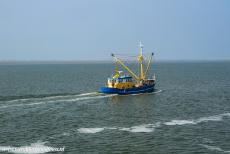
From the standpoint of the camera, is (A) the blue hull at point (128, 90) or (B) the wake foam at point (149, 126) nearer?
(B) the wake foam at point (149, 126)

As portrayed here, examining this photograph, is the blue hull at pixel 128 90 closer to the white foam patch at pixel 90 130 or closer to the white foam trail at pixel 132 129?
the white foam trail at pixel 132 129

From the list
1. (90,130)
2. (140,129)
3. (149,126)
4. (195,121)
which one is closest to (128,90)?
(195,121)

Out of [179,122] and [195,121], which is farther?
[195,121]

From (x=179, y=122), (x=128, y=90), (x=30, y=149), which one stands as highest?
(x=128, y=90)

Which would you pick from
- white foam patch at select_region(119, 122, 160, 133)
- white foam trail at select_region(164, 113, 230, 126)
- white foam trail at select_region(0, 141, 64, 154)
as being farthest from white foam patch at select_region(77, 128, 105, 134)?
white foam trail at select_region(164, 113, 230, 126)

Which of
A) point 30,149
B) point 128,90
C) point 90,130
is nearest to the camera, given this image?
point 30,149

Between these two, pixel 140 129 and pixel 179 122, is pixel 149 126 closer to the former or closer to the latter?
pixel 140 129

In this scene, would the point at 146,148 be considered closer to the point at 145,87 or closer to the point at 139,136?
the point at 139,136

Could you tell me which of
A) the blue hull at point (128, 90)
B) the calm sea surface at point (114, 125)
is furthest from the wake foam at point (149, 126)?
the blue hull at point (128, 90)

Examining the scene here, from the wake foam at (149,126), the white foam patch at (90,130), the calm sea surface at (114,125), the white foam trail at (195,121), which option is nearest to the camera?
the calm sea surface at (114,125)

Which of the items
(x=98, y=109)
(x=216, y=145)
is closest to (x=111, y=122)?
(x=98, y=109)

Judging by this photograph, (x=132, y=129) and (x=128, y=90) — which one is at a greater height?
(x=128, y=90)

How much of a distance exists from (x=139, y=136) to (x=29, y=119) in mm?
24643

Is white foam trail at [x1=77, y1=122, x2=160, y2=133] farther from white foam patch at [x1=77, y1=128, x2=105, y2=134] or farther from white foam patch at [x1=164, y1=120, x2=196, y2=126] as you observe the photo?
white foam patch at [x1=164, y1=120, x2=196, y2=126]
